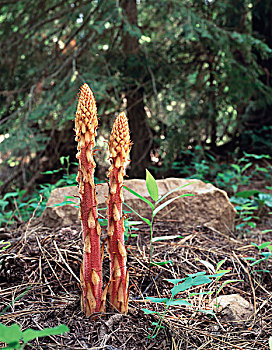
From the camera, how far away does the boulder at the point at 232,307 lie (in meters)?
1.53

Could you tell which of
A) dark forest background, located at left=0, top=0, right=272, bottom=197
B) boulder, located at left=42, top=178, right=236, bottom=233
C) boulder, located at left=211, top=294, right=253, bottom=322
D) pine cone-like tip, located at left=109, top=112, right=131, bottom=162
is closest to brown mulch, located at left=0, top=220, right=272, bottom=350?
boulder, located at left=211, top=294, right=253, bottom=322

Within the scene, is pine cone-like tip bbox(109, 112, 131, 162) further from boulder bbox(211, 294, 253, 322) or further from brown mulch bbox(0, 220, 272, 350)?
boulder bbox(211, 294, 253, 322)

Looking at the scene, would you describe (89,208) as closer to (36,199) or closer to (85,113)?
(85,113)

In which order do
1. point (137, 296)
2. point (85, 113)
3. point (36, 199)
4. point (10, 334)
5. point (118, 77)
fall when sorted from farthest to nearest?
point (118, 77), point (36, 199), point (137, 296), point (85, 113), point (10, 334)

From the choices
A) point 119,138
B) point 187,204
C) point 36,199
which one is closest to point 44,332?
point 119,138

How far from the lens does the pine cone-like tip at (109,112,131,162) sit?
4.10 ft

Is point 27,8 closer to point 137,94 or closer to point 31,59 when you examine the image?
point 31,59

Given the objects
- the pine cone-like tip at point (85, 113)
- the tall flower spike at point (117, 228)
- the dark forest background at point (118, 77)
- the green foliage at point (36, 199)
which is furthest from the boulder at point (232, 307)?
the dark forest background at point (118, 77)

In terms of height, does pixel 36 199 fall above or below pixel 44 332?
below

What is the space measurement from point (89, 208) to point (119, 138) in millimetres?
281

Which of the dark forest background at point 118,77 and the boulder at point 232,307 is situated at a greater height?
the dark forest background at point 118,77

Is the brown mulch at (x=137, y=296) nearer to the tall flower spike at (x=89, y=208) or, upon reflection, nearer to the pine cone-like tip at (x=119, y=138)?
the tall flower spike at (x=89, y=208)

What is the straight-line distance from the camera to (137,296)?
1.55 meters

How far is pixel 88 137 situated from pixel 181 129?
11.6 feet
